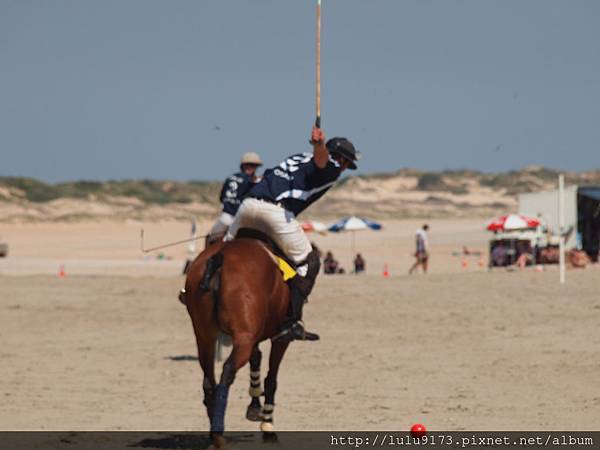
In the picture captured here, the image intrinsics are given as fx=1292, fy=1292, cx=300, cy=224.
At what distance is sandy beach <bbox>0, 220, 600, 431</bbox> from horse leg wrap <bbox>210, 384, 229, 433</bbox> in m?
2.24

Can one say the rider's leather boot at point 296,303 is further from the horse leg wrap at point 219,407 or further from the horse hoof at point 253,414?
the horse leg wrap at point 219,407

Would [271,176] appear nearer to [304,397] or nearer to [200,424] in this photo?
[200,424]

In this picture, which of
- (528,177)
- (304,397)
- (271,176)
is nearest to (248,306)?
(271,176)

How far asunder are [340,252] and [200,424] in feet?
149

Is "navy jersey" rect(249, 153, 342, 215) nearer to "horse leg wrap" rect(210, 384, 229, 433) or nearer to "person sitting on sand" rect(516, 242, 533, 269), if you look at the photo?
"horse leg wrap" rect(210, 384, 229, 433)

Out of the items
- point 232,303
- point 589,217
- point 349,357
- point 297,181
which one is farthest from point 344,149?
point 589,217

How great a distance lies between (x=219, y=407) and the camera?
9734 mm

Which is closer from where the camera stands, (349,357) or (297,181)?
(297,181)

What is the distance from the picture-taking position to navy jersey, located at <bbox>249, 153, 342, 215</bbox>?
1095 centimetres

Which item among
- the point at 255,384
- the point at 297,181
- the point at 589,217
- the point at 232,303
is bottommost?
the point at 589,217

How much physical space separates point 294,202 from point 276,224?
272mm

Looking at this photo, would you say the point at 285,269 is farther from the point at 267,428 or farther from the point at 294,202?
the point at 267,428

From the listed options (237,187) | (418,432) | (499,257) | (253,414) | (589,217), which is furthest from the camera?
(589,217)

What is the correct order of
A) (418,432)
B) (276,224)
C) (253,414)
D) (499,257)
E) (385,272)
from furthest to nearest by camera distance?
(499,257) < (385,272) < (253,414) < (276,224) < (418,432)
